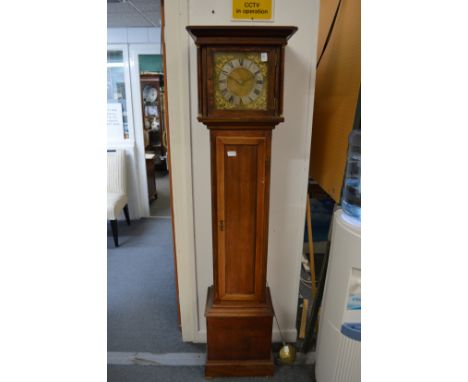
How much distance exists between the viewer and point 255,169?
136 centimetres

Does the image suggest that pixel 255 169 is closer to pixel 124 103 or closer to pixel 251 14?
pixel 251 14

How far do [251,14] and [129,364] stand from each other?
2.03m

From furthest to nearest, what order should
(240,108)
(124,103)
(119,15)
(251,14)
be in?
(124,103) → (119,15) → (251,14) → (240,108)

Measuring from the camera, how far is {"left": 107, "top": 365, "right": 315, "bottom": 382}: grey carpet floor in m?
1.67

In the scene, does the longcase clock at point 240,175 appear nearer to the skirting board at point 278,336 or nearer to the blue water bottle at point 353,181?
the skirting board at point 278,336

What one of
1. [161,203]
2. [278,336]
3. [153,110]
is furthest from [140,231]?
[153,110]

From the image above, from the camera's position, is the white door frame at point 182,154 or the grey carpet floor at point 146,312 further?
the grey carpet floor at point 146,312

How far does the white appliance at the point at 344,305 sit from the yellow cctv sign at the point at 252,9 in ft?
3.29

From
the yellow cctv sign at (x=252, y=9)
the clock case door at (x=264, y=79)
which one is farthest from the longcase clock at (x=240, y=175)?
the yellow cctv sign at (x=252, y=9)

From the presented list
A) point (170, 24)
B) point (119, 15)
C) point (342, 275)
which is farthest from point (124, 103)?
point (342, 275)

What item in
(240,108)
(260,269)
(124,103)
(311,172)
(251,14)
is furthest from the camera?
(124,103)

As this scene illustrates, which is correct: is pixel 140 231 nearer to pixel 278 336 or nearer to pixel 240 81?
pixel 278 336

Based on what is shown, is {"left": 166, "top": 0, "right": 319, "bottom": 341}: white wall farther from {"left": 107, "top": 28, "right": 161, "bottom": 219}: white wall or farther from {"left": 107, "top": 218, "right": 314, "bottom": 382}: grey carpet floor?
{"left": 107, "top": 28, "right": 161, "bottom": 219}: white wall

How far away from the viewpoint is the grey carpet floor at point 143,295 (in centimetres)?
195
